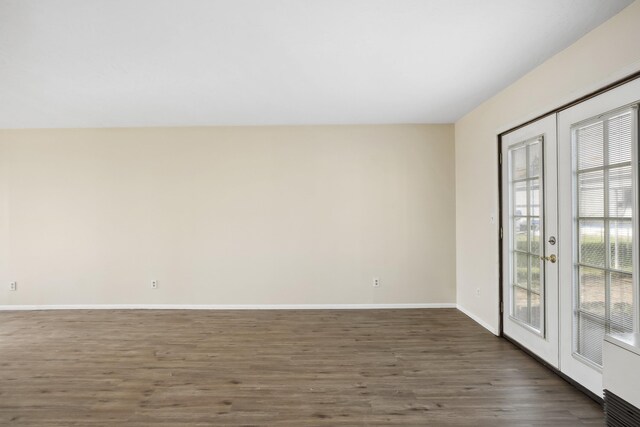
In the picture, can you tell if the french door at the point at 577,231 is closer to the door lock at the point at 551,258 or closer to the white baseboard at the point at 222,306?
the door lock at the point at 551,258

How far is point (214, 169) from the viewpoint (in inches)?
189

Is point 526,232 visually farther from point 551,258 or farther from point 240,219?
point 240,219

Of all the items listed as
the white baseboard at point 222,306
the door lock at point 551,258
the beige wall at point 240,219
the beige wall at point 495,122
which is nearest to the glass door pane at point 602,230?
the door lock at point 551,258

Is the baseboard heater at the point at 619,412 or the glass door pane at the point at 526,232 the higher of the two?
the glass door pane at the point at 526,232

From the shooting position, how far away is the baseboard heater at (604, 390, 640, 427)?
152cm

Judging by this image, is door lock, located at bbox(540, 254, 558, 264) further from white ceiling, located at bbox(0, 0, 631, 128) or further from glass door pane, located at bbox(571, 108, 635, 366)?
white ceiling, located at bbox(0, 0, 631, 128)

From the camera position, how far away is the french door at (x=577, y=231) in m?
2.12

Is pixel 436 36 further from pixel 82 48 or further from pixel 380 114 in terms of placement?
pixel 82 48

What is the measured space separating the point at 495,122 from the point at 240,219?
3531 mm

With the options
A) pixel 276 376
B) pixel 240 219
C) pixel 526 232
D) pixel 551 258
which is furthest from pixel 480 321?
pixel 240 219

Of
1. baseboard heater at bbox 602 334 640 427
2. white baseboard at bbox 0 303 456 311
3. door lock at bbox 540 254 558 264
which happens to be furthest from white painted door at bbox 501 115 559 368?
white baseboard at bbox 0 303 456 311

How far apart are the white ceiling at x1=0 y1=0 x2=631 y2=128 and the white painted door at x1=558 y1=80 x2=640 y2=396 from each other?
65 cm

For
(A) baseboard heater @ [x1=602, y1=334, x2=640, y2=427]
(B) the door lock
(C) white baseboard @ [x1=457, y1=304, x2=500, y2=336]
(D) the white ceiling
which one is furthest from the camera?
(C) white baseboard @ [x1=457, y1=304, x2=500, y2=336]

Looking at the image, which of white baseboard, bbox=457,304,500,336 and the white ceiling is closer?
the white ceiling
